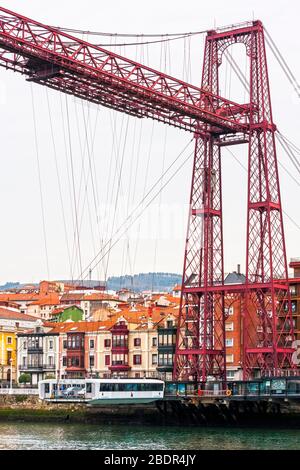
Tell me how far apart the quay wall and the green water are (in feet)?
7.38

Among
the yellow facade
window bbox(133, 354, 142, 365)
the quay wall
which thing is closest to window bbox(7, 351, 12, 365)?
the yellow facade

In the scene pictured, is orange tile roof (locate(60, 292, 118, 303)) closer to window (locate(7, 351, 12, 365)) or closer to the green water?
window (locate(7, 351, 12, 365))

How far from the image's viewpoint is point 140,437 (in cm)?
6481

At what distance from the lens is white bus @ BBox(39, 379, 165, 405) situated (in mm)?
79812

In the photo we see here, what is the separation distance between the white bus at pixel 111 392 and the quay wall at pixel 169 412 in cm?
59

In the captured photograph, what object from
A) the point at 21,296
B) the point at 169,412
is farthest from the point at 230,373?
the point at 21,296

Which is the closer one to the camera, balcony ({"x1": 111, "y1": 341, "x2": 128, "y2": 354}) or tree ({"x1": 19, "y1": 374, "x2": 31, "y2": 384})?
balcony ({"x1": 111, "y1": 341, "x2": 128, "y2": 354})

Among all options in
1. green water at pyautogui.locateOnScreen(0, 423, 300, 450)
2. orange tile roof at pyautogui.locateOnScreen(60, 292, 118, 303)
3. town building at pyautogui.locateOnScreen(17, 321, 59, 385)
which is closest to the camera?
green water at pyautogui.locateOnScreen(0, 423, 300, 450)

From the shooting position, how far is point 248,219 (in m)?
76.4

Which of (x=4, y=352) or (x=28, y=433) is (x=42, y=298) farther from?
(x=28, y=433)

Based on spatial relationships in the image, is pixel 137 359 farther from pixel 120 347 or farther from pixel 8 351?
pixel 8 351

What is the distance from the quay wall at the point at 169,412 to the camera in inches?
2886

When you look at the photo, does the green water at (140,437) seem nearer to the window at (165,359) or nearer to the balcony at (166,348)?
the window at (165,359)

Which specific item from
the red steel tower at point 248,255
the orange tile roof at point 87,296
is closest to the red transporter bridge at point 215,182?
the red steel tower at point 248,255
